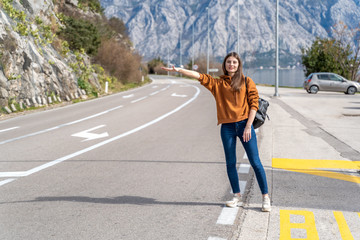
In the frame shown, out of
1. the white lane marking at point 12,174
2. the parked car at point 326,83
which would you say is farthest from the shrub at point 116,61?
the white lane marking at point 12,174

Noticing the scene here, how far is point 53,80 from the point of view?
21.7 metres

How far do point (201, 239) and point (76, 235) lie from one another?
3.92 feet

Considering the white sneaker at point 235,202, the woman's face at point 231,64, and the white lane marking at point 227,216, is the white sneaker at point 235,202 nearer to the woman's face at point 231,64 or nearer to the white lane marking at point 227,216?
the white lane marking at point 227,216

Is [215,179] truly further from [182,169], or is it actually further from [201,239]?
[201,239]

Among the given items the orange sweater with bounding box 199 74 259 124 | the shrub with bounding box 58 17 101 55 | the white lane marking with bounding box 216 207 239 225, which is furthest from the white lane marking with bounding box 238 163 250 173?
the shrub with bounding box 58 17 101 55

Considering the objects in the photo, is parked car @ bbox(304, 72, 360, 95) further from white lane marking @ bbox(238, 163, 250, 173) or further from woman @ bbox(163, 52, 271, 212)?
woman @ bbox(163, 52, 271, 212)

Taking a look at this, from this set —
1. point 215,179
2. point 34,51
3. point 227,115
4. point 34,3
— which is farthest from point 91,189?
point 34,3

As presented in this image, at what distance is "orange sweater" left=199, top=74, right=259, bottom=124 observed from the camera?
4.61 m

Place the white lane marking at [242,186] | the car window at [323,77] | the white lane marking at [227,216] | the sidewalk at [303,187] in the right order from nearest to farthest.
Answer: the sidewalk at [303,187], the white lane marking at [227,216], the white lane marking at [242,186], the car window at [323,77]

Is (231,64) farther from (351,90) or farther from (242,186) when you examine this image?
(351,90)

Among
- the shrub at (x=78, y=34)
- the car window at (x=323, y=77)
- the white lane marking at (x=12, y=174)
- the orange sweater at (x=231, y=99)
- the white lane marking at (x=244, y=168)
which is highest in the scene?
the shrub at (x=78, y=34)

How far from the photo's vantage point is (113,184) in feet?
18.9

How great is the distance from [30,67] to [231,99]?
16667 mm

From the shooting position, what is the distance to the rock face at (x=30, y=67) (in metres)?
17.3
